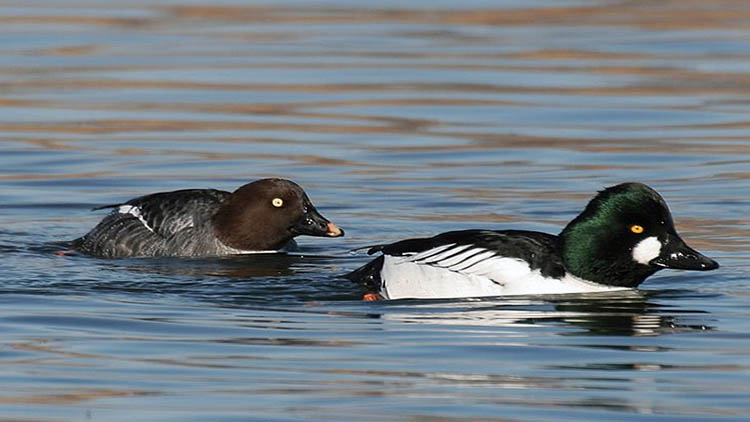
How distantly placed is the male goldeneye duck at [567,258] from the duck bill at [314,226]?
1992mm

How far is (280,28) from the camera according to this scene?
1013 inches

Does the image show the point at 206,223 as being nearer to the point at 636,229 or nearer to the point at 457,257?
the point at 457,257

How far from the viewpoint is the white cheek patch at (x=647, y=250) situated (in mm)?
11102

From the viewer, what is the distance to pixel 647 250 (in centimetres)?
1114

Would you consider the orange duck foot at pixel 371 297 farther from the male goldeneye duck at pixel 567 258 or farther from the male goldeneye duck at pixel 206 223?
the male goldeneye duck at pixel 206 223

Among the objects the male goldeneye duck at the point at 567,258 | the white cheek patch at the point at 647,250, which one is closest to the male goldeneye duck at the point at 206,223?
the male goldeneye duck at the point at 567,258

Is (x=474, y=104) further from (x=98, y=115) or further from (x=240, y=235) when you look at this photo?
(x=240, y=235)

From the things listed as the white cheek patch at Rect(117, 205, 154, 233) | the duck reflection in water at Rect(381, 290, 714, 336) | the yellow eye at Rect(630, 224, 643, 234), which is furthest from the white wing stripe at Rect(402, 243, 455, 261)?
the white cheek patch at Rect(117, 205, 154, 233)

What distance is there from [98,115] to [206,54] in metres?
4.05

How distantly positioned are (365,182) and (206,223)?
8.43ft

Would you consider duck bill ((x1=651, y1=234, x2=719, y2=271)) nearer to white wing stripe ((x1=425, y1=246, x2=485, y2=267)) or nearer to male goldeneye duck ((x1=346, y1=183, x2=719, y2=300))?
male goldeneye duck ((x1=346, y1=183, x2=719, y2=300))

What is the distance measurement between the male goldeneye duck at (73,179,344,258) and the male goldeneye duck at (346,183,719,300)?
225 centimetres

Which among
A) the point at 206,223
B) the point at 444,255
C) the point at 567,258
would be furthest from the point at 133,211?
the point at 567,258

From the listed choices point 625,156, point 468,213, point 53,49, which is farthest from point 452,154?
point 53,49
